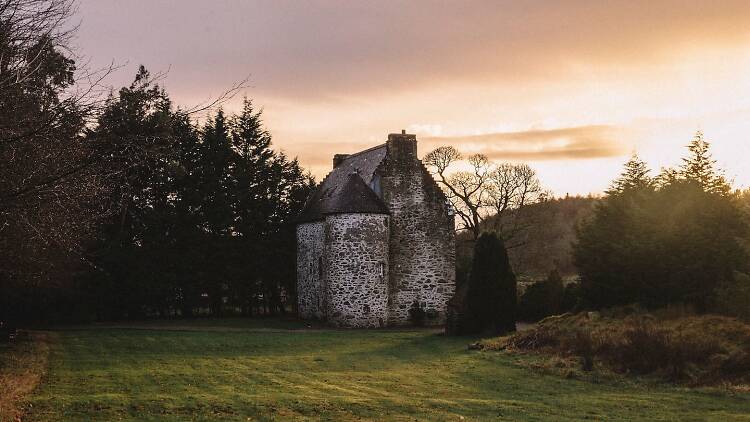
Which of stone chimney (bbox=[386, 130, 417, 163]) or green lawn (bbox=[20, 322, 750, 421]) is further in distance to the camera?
stone chimney (bbox=[386, 130, 417, 163])

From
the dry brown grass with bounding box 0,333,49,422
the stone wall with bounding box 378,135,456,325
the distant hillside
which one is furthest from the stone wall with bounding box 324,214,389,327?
the dry brown grass with bounding box 0,333,49,422

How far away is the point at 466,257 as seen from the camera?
4684cm

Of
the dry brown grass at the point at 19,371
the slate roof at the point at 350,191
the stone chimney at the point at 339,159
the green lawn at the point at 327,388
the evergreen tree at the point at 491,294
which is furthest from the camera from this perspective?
the stone chimney at the point at 339,159

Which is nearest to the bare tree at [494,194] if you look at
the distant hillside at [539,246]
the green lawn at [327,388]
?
the distant hillside at [539,246]

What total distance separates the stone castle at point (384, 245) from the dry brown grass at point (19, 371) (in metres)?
13.7

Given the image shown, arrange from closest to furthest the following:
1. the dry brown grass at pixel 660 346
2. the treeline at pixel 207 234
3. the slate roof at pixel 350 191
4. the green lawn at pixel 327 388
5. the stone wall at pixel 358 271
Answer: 1. the green lawn at pixel 327 388
2. the dry brown grass at pixel 660 346
3. the stone wall at pixel 358 271
4. the slate roof at pixel 350 191
5. the treeline at pixel 207 234

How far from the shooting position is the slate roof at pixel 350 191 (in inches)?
1384

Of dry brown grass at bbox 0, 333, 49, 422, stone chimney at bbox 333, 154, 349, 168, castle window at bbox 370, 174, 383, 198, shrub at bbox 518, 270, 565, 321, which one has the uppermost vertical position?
stone chimney at bbox 333, 154, 349, 168

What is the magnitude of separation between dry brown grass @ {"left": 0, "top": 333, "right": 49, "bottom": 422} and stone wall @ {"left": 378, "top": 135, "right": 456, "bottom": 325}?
661 inches

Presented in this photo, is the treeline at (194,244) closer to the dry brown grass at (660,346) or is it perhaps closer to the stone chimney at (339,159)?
the stone chimney at (339,159)

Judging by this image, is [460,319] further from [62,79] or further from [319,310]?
[62,79]

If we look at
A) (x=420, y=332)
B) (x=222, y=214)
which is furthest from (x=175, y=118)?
(x=222, y=214)

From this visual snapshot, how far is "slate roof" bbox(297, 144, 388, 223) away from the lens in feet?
115

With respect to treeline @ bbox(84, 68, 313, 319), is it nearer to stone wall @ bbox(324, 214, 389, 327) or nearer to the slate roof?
the slate roof
